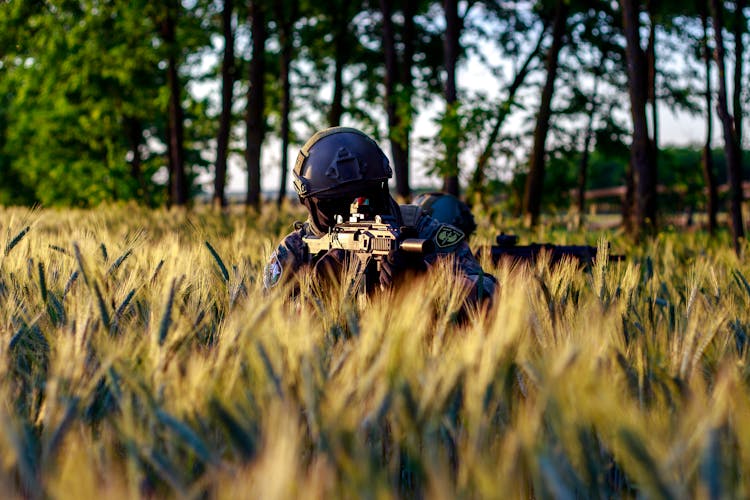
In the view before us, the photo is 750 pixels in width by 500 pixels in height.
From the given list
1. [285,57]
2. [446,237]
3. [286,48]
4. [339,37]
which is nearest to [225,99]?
[286,48]

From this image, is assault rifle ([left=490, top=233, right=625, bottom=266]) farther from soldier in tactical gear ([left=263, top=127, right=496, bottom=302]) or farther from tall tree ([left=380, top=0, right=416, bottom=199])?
tall tree ([left=380, top=0, right=416, bottom=199])

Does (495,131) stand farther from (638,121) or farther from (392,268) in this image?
(392,268)

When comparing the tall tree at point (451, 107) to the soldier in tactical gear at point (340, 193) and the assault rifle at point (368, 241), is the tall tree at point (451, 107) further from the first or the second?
the assault rifle at point (368, 241)

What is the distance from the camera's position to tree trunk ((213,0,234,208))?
13602mm

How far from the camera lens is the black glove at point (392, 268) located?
9.63 feet

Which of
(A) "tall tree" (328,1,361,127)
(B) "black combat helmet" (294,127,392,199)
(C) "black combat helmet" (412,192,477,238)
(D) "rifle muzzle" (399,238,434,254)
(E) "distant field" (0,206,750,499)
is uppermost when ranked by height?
(A) "tall tree" (328,1,361,127)

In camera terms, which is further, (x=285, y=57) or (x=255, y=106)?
(x=285, y=57)

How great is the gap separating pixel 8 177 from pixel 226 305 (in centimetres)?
4258

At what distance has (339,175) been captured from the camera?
11.2ft

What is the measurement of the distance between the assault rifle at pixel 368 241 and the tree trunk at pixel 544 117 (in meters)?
9.80

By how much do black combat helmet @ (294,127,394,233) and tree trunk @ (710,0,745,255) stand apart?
377cm

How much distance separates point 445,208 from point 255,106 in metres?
9.60

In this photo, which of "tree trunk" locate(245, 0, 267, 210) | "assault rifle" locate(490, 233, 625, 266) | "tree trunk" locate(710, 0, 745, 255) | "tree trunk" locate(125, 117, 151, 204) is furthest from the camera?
"tree trunk" locate(125, 117, 151, 204)

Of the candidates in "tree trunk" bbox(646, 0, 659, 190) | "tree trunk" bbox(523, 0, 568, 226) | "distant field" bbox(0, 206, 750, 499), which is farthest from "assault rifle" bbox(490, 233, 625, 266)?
"tree trunk" bbox(523, 0, 568, 226)
